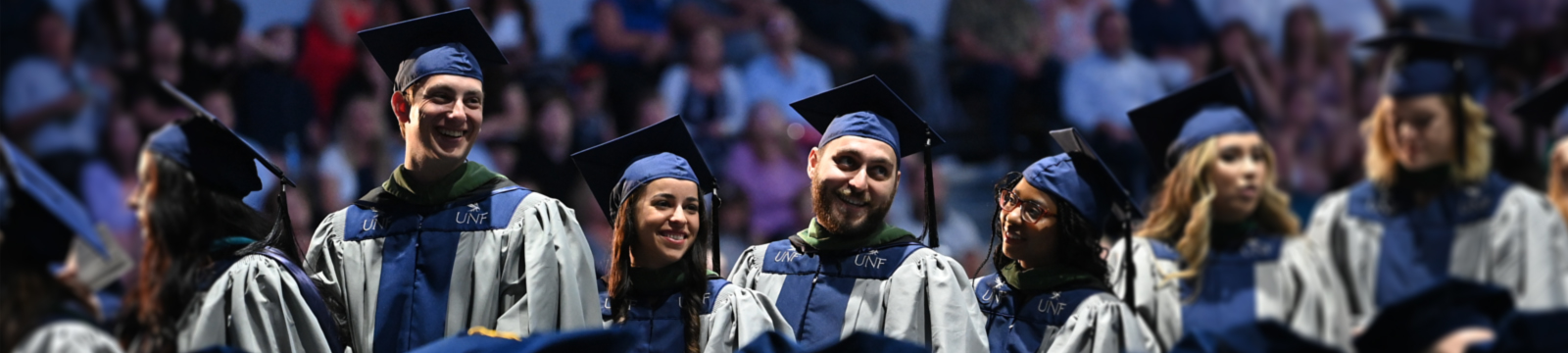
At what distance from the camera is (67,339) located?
292 cm

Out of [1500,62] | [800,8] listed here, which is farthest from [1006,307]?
[800,8]

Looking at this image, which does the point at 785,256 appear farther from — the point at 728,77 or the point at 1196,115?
the point at 728,77

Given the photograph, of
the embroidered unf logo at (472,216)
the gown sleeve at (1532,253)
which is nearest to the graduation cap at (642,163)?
the embroidered unf logo at (472,216)

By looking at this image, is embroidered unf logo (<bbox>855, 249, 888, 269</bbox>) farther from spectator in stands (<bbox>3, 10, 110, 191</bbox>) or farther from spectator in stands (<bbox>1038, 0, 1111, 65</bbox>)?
spectator in stands (<bbox>1038, 0, 1111, 65</bbox>)

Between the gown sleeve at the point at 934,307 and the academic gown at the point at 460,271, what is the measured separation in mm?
947

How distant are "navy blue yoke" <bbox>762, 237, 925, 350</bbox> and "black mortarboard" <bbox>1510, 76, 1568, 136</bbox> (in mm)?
1961

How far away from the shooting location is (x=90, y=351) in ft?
9.64

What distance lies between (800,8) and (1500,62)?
4.95 metres

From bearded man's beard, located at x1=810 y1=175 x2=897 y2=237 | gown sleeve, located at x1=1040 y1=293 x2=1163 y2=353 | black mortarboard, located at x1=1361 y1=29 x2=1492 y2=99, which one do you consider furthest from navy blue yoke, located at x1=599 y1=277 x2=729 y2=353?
black mortarboard, located at x1=1361 y1=29 x2=1492 y2=99

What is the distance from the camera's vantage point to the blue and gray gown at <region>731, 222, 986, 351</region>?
12.2 feet

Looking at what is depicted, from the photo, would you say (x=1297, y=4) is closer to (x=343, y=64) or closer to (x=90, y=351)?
(x=343, y=64)

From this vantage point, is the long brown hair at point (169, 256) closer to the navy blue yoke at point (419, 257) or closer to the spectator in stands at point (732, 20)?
the navy blue yoke at point (419, 257)

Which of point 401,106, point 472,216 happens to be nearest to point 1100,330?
point 472,216

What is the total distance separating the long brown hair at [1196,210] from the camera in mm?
4180
